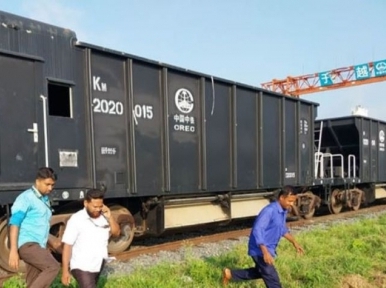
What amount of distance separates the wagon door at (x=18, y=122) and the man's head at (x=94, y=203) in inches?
106

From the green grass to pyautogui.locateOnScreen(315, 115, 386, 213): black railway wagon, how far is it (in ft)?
21.8

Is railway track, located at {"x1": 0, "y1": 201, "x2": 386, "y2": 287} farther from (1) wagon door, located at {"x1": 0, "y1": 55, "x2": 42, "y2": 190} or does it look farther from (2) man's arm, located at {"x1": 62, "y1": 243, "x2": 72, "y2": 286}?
(2) man's arm, located at {"x1": 62, "y1": 243, "x2": 72, "y2": 286}

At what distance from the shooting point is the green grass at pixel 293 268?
5594mm

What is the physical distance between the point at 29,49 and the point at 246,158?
18.3 feet

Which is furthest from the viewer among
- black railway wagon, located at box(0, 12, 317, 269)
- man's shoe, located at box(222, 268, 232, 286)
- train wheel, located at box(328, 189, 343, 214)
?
train wheel, located at box(328, 189, 343, 214)

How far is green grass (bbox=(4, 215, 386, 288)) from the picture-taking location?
5.59m

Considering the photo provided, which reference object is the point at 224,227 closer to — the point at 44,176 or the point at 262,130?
the point at 262,130

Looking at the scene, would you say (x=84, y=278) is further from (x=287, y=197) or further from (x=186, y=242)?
(x=186, y=242)

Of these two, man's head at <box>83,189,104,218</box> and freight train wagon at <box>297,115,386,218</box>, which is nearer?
man's head at <box>83,189,104,218</box>

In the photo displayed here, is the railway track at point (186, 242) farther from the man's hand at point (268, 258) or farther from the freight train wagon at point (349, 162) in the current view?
the man's hand at point (268, 258)

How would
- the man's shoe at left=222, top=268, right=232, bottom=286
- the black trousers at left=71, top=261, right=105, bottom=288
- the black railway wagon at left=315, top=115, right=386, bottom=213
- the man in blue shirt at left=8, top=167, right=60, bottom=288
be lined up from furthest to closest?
1. the black railway wagon at left=315, top=115, right=386, bottom=213
2. the man's shoe at left=222, top=268, right=232, bottom=286
3. the man in blue shirt at left=8, top=167, right=60, bottom=288
4. the black trousers at left=71, top=261, right=105, bottom=288

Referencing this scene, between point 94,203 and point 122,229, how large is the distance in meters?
4.12

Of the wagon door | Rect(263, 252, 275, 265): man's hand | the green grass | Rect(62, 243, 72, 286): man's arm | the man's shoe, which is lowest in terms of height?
the green grass

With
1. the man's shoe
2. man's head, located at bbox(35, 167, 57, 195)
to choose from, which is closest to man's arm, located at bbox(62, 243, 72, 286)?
man's head, located at bbox(35, 167, 57, 195)
